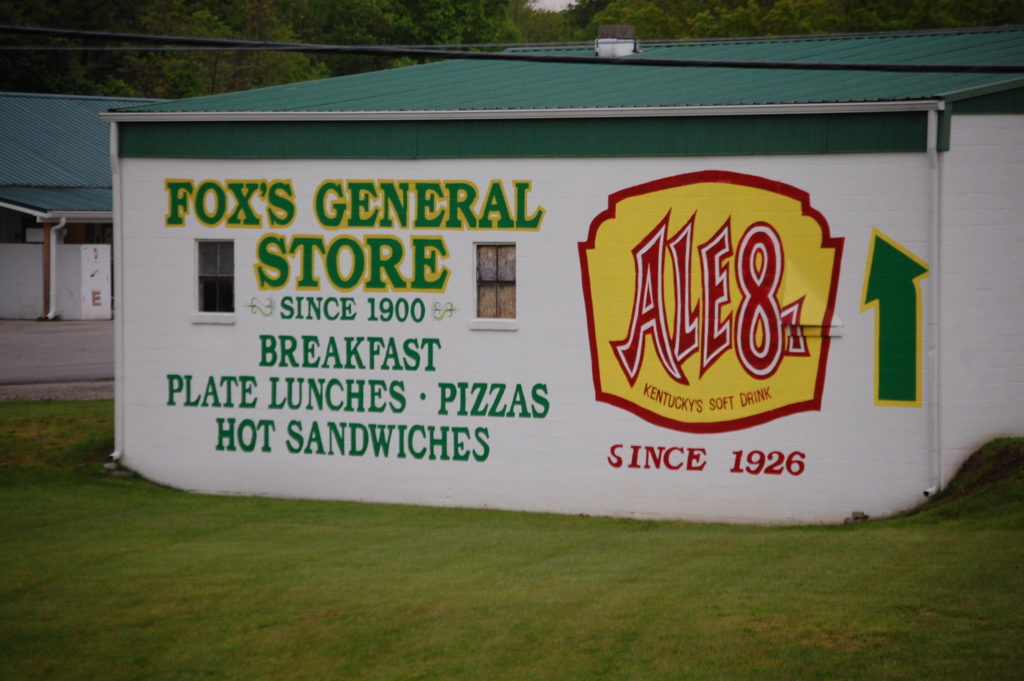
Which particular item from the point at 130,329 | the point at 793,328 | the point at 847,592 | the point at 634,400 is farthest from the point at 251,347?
the point at 847,592

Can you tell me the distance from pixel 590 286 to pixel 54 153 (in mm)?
35771

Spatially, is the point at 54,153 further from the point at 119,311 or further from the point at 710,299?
the point at 710,299

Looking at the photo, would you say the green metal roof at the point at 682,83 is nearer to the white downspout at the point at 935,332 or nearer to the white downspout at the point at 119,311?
the white downspout at the point at 119,311

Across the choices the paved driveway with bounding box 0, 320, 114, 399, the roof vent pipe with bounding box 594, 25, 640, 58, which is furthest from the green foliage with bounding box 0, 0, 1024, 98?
the roof vent pipe with bounding box 594, 25, 640, 58

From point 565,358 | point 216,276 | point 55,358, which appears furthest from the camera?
point 55,358

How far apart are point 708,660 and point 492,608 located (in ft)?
7.63

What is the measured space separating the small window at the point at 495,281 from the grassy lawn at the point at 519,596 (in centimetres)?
277

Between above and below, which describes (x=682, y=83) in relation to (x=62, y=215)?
above

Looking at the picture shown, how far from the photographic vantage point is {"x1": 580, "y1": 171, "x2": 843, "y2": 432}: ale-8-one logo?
54.8 ft

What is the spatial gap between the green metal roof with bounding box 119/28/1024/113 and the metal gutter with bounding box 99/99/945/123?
0.30ft

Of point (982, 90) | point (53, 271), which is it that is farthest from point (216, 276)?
point (53, 271)

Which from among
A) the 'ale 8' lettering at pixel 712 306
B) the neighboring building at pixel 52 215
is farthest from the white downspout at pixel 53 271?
the 'ale 8' lettering at pixel 712 306

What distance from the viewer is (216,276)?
19.8 m

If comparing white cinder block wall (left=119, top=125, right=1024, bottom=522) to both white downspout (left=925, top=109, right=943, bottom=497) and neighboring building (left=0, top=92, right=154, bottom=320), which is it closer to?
white downspout (left=925, top=109, right=943, bottom=497)
